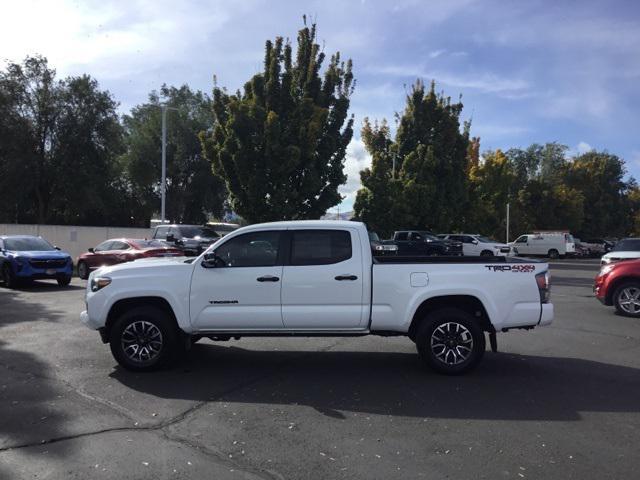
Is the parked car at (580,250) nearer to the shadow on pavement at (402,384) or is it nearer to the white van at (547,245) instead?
the white van at (547,245)

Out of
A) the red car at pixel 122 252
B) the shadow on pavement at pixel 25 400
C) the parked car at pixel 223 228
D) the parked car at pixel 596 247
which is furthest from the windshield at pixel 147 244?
the parked car at pixel 596 247

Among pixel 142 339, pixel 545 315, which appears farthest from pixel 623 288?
pixel 142 339

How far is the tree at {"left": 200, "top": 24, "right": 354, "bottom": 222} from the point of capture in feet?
75.1

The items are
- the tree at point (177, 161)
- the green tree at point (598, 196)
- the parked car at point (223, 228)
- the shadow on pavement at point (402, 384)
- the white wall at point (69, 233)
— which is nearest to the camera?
the shadow on pavement at point (402, 384)

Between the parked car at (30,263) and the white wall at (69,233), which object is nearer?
the parked car at (30,263)

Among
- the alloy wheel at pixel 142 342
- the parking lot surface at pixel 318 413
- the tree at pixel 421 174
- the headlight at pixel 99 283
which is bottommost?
the parking lot surface at pixel 318 413

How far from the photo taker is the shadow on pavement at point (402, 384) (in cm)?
555

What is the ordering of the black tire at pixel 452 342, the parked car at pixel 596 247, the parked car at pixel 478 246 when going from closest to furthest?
1. the black tire at pixel 452 342
2. the parked car at pixel 478 246
3. the parked car at pixel 596 247

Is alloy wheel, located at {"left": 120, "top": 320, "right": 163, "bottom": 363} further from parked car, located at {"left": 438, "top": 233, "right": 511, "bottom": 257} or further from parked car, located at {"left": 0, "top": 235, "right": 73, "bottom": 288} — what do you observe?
parked car, located at {"left": 438, "top": 233, "right": 511, "bottom": 257}

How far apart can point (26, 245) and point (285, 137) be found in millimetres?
10224

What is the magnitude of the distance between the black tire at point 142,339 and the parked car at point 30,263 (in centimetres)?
1127

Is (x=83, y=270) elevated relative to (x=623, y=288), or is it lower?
lower

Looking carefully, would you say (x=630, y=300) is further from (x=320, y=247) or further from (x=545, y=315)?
(x=320, y=247)

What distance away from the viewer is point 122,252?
18.8 metres
